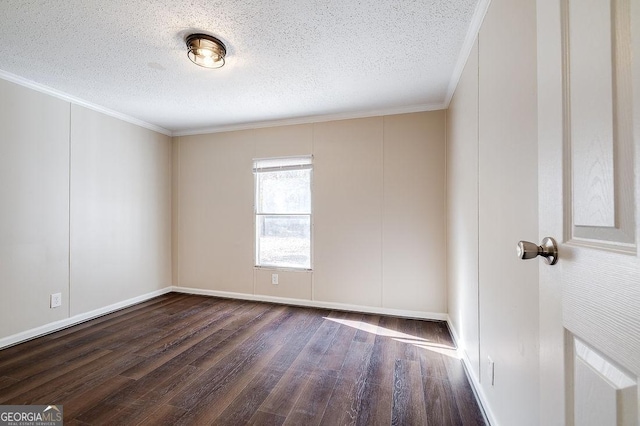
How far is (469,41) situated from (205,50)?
1917 millimetres

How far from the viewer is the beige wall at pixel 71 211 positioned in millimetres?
2486

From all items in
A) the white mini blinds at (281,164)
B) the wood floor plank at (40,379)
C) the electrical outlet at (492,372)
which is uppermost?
the white mini blinds at (281,164)

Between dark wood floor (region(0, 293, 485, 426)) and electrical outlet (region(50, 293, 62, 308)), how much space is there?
11.8 inches

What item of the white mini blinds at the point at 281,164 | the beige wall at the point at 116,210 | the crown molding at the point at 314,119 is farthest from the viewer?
the white mini blinds at the point at 281,164

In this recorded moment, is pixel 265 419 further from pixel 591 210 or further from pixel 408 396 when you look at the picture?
pixel 591 210

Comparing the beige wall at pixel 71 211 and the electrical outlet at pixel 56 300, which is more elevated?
the beige wall at pixel 71 211

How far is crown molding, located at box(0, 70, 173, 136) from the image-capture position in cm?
247

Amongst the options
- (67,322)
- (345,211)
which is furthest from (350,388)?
(67,322)

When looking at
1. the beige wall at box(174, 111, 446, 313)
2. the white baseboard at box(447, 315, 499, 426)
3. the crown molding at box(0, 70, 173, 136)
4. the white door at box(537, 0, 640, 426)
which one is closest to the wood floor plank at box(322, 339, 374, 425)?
the white baseboard at box(447, 315, 499, 426)

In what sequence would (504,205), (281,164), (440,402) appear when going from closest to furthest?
(504,205), (440,402), (281,164)

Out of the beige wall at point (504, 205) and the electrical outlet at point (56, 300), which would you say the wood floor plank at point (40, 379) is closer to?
the electrical outlet at point (56, 300)

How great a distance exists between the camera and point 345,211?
11.1 feet

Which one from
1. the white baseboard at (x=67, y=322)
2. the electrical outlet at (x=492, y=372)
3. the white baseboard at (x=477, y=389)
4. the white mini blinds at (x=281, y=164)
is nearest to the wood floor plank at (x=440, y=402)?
the white baseboard at (x=477, y=389)

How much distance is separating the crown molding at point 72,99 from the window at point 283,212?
1.63m
